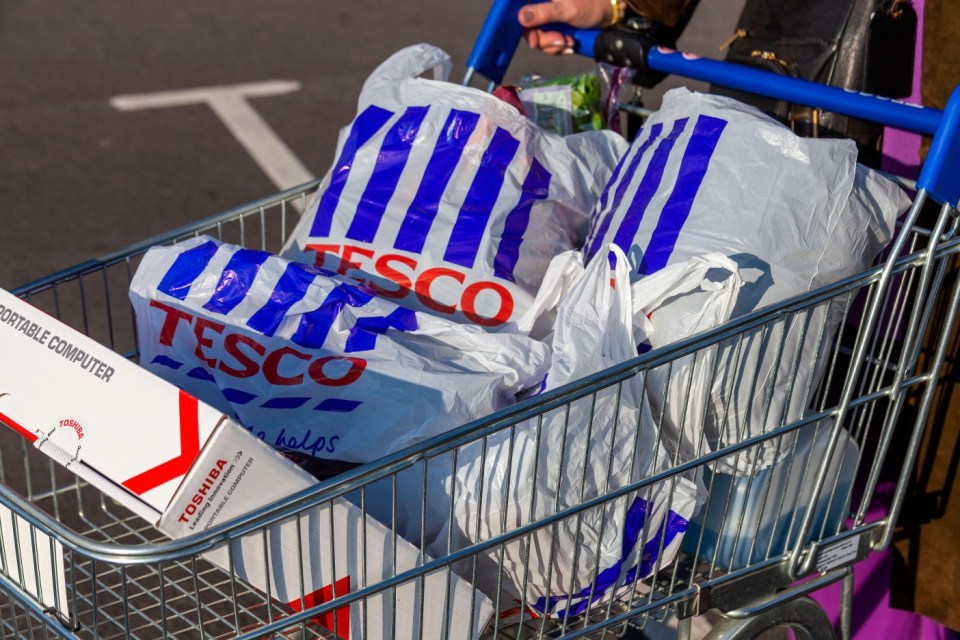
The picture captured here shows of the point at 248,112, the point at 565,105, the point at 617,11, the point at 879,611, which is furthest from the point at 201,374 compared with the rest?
the point at 248,112

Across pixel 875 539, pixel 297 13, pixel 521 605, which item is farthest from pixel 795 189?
pixel 297 13

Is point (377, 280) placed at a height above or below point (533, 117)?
below

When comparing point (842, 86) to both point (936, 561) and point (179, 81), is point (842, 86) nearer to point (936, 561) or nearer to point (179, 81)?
point (936, 561)

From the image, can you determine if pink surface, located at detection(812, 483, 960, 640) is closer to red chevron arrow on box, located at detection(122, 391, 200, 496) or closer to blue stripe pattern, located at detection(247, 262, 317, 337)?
blue stripe pattern, located at detection(247, 262, 317, 337)

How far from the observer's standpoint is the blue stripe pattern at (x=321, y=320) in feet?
6.63

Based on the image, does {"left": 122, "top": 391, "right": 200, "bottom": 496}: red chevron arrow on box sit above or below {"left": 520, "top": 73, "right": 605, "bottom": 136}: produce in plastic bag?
below

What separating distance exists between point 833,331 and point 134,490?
113cm

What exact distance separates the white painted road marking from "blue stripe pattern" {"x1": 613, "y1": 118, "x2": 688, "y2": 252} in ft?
10.7

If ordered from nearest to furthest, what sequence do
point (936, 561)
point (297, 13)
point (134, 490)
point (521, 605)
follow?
point (134, 490), point (521, 605), point (936, 561), point (297, 13)

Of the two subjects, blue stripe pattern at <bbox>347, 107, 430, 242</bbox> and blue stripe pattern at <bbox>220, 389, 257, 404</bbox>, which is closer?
blue stripe pattern at <bbox>220, 389, 257, 404</bbox>

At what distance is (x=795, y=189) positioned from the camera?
2002 mm

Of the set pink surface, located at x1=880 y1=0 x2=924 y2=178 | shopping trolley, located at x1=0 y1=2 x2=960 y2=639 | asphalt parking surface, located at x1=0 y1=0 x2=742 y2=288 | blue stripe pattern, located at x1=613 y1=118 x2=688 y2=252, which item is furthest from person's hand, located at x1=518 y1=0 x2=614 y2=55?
asphalt parking surface, located at x1=0 y1=0 x2=742 y2=288

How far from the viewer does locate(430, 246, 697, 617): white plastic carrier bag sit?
1806 millimetres

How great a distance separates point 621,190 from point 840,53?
511mm
